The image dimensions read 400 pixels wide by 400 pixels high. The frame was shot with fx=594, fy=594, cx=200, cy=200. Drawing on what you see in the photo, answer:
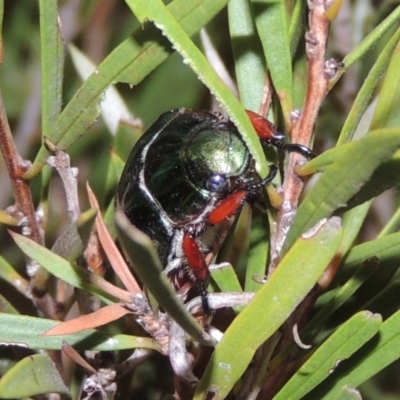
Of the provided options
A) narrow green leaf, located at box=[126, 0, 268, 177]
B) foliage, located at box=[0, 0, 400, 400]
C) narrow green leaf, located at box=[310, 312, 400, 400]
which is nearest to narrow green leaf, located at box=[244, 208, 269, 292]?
foliage, located at box=[0, 0, 400, 400]

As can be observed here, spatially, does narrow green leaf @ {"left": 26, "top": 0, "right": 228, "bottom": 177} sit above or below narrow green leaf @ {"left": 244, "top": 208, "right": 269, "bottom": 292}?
above

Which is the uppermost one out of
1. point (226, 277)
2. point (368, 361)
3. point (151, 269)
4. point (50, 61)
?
point (50, 61)

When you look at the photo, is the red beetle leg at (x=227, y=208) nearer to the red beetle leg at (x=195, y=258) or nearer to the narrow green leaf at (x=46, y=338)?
the red beetle leg at (x=195, y=258)

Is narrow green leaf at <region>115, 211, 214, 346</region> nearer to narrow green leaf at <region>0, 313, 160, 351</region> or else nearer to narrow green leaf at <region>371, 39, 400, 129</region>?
narrow green leaf at <region>0, 313, 160, 351</region>

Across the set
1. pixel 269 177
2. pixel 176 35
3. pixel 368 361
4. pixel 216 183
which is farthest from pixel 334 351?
pixel 216 183

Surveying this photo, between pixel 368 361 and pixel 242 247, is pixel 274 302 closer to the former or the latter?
pixel 368 361

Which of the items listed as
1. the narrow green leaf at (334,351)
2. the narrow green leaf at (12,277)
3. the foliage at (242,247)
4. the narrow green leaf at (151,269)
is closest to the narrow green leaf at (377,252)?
the foliage at (242,247)
